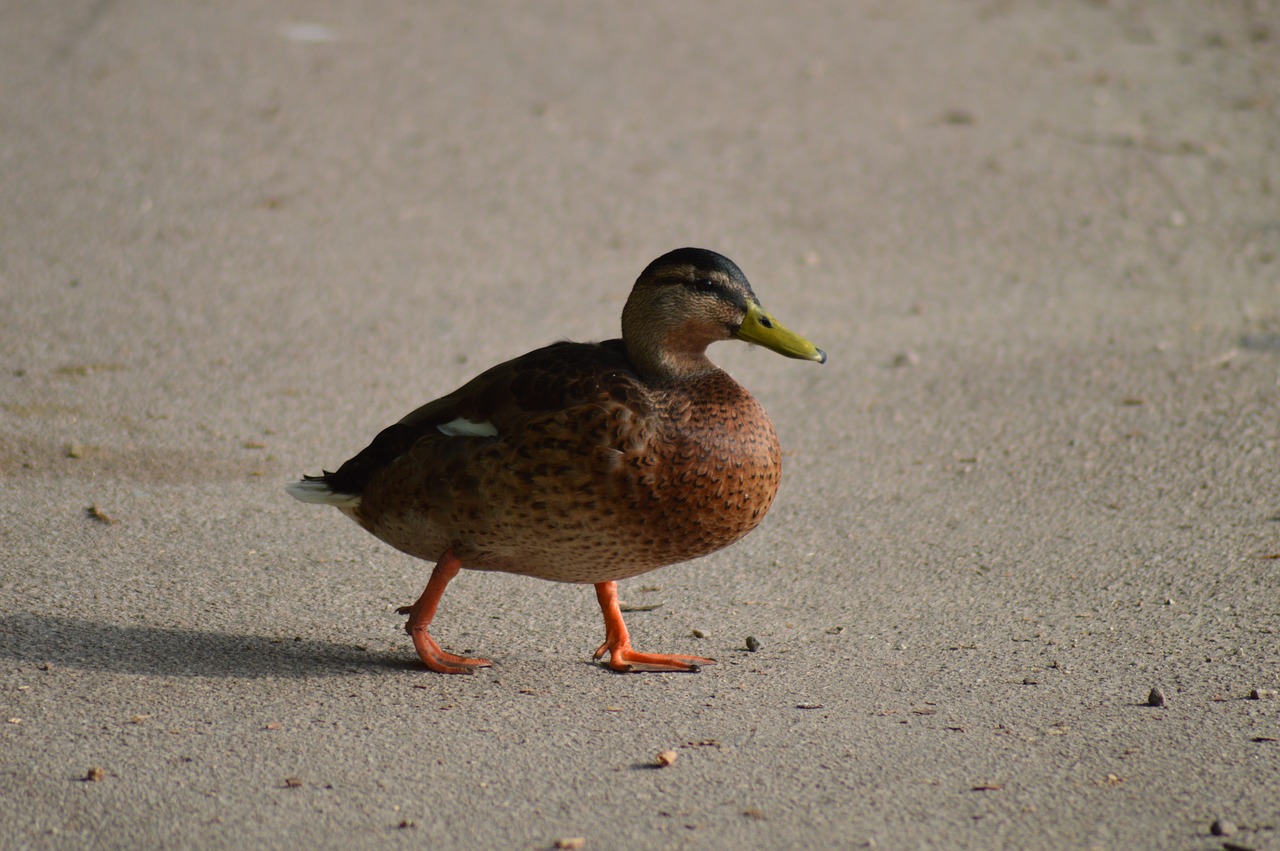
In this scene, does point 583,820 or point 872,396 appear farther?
point 872,396

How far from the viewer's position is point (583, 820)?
3221 mm

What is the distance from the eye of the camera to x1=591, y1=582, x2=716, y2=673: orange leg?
162 inches

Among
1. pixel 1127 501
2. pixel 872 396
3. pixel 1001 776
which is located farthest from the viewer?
pixel 872 396

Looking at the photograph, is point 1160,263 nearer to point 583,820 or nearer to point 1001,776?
point 1001,776

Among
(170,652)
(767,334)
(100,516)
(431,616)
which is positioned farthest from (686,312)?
(100,516)

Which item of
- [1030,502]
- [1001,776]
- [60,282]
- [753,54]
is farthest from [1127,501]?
[753,54]

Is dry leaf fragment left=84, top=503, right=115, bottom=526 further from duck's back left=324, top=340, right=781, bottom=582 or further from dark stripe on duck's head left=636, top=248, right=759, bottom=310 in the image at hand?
dark stripe on duck's head left=636, top=248, right=759, bottom=310

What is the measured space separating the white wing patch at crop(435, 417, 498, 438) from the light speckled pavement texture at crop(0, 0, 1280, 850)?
0.70 m

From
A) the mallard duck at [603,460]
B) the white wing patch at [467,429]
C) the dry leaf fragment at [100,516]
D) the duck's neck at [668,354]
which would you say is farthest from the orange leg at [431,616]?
the dry leaf fragment at [100,516]

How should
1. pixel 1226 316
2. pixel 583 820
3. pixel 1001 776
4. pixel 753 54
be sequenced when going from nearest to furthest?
pixel 583 820, pixel 1001 776, pixel 1226 316, pixel 753 54

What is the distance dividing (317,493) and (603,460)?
3.53 feet

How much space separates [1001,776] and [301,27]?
8672 mm

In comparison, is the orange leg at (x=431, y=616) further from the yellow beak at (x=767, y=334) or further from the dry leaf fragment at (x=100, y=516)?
the dry leaf fragment at (x=100, y=516)

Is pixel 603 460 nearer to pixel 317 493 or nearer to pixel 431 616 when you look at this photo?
pixel 431 616
